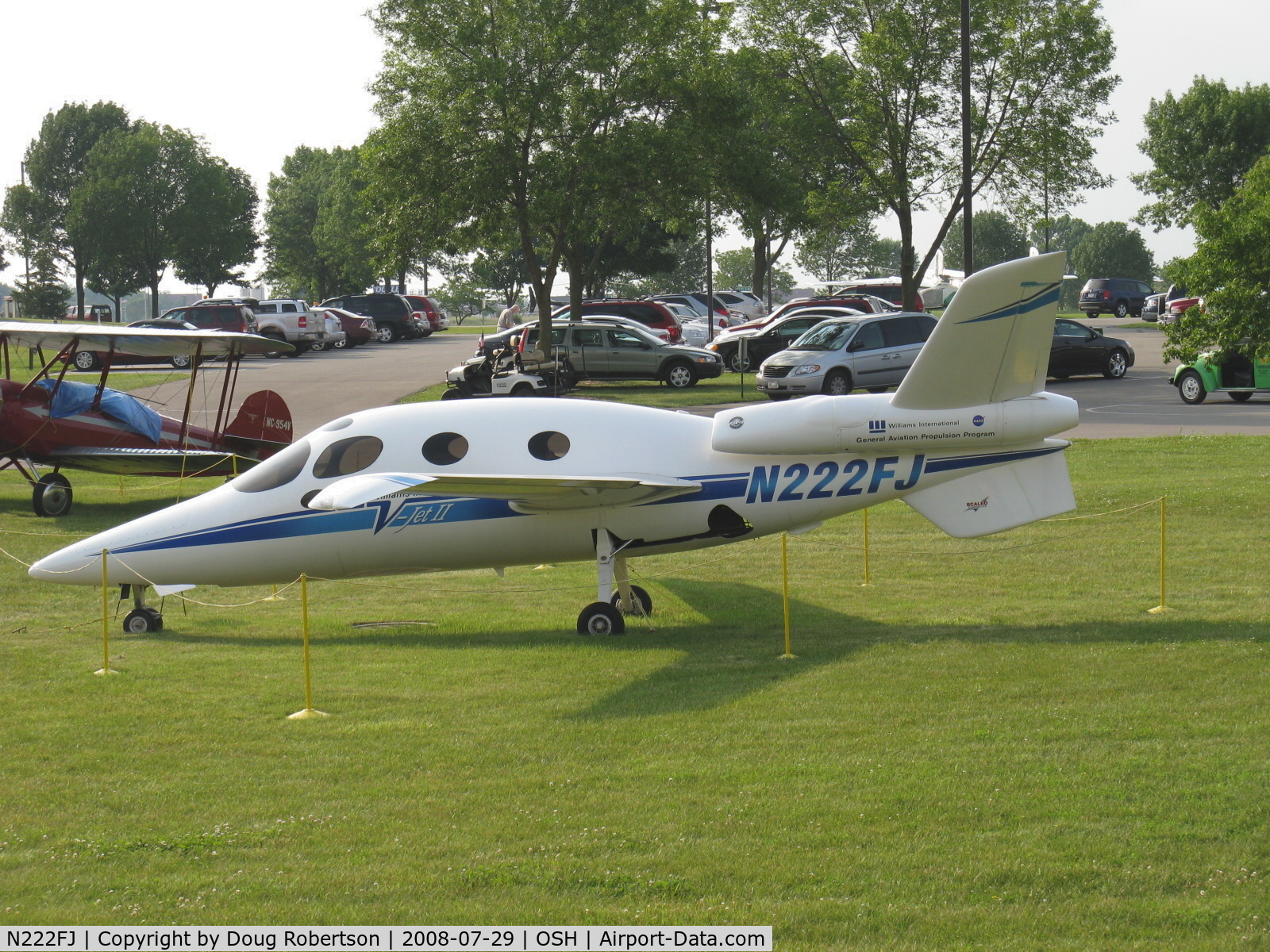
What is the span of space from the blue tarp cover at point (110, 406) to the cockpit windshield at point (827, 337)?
1800 centimetres

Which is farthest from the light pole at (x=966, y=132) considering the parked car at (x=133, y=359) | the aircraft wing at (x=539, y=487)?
the parked car at (x=133, y=359)

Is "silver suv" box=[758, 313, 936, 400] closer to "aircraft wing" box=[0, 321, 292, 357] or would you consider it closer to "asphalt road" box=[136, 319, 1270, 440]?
"asphalt road" box=[136, 319, 1270, 440]

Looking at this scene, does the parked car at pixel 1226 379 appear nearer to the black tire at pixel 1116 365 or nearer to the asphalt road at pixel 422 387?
the asphalt road at pixel 422 387

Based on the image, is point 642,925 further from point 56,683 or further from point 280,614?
point 280,614

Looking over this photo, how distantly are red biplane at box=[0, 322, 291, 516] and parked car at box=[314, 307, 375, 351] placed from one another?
38994 mm

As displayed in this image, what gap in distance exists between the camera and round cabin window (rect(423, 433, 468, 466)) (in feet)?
42.7

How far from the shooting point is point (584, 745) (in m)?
9.11

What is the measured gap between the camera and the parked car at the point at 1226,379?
2992 centimetres

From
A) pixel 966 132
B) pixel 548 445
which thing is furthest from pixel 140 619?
pixel 966 132

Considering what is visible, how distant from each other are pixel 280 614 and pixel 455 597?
2.05m

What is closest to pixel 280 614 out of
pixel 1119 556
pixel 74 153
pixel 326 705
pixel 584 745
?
pixel 326 705

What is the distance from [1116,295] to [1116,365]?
140ft

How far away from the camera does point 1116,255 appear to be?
111 metres

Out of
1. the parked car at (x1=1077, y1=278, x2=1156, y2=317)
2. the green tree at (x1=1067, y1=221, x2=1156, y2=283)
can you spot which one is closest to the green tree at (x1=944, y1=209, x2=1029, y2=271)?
the green tree at (x1=1067, y1=221, x2=1156, y2=283)
